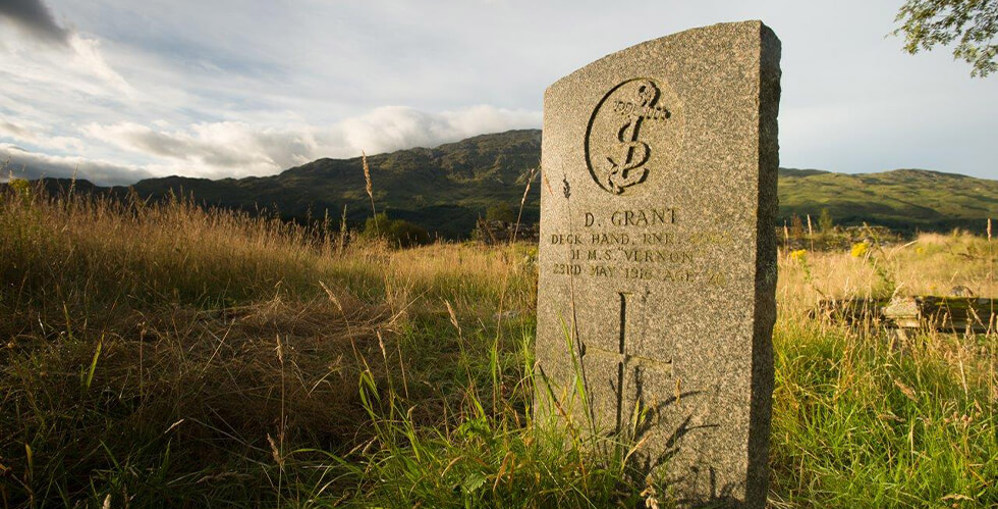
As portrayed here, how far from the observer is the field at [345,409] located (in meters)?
1.87

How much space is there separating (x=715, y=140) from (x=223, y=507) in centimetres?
271

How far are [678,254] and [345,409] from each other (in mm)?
2127

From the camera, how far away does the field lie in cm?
187

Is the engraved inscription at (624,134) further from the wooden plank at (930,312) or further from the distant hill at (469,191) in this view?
the distant hill at (469,191)

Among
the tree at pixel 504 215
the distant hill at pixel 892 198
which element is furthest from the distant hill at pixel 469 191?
the tree at pixel 504 215

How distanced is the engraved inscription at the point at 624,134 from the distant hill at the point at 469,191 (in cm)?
2983

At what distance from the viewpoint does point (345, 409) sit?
9.30ft

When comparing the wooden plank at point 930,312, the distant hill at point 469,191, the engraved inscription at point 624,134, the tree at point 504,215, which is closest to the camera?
the engraved inscription at point 624,134

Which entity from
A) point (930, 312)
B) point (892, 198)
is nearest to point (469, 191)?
point (892, 198)

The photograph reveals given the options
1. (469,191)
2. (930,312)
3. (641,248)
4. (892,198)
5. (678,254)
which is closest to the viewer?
(678,254)

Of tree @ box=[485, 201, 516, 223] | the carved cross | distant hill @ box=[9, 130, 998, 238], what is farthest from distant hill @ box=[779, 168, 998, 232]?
the carved cross

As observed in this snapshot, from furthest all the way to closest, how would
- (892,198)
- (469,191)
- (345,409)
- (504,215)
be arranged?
1. (469,191)
2. (892,198)
3. (504,215)
4. (345,409)

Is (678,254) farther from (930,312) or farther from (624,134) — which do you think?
(930,312)

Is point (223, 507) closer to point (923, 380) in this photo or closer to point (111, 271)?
point (111, 271)
